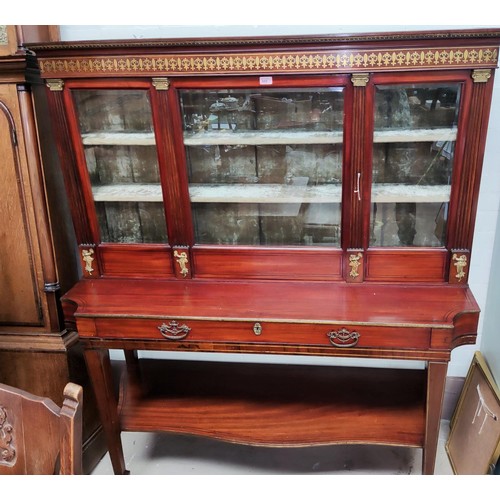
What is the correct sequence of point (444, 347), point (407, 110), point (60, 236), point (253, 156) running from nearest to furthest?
point (444, 347)
point (407, 110)
point (253, 156)
point (60, 236)

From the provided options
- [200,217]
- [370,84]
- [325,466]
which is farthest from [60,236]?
[325,466]

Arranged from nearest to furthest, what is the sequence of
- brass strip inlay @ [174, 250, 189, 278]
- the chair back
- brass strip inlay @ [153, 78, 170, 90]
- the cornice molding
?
the chair back, the cornice molding, brass strip inlay @ [153, 78, 170, 90], brass strip inlay @ [174, 250, 189, 278]

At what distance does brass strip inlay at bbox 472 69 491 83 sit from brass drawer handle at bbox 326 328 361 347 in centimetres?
95

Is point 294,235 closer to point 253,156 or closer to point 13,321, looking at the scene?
point 253,156

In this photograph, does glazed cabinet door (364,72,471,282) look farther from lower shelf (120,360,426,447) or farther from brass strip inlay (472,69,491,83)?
lower shelf (120,360,426,447)

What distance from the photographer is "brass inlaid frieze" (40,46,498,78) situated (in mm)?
1683

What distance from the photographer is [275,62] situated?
1.77 metres

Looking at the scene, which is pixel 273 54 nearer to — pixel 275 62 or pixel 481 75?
pixel 275 62

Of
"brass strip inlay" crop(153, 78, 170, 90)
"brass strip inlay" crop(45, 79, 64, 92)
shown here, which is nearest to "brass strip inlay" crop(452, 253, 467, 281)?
"brass strip inlay" crop(153, 78, 170, 90)

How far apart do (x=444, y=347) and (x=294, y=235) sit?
712 millimetres

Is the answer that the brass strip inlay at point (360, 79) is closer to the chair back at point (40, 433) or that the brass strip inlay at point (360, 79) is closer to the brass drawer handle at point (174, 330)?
the brass drawer handle at point (174, 330)

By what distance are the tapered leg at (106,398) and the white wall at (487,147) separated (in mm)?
1405

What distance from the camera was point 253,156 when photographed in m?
2.05

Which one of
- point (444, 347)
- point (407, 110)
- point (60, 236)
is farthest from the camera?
point (60, 236)
